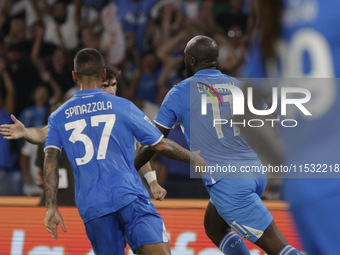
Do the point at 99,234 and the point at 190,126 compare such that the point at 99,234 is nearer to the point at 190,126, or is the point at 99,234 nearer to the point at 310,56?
the point at 190,126

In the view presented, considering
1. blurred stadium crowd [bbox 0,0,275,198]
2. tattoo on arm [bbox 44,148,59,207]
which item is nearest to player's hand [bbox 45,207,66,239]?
tattoo on arm [bbox 44,148,59,207]

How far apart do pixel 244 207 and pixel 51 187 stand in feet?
4.58

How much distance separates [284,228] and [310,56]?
398 centimetres

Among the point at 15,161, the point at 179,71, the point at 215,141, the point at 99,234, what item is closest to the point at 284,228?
the point at 215,141

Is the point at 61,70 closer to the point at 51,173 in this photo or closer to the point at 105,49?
the point at 105,49

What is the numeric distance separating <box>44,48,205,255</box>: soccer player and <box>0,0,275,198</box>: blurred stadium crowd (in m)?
3.20

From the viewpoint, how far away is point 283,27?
4.62 feet

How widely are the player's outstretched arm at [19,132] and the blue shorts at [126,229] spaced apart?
3.54 feet

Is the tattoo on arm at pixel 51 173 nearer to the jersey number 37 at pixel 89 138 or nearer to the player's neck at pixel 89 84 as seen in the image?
the jersey number 37 at pixel 89 138

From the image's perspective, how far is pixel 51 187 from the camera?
4.07 m

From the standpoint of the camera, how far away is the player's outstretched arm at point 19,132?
458 cm

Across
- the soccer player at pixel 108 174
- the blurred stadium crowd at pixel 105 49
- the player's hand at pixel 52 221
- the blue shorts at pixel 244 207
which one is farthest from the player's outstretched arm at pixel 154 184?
A: the blurred stadium crowd at pixel 105 49

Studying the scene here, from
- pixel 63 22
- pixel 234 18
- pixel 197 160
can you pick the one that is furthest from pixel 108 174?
pixel 63 22

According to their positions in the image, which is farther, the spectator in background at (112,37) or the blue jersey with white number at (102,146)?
the spectator in background at (112,37)
